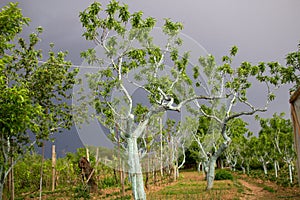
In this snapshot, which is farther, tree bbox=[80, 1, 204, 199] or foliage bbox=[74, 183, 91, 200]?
foliage bbox=[74, 183, 91, 200]

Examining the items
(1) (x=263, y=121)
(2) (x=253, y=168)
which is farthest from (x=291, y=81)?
(2) (x=253, y=168)

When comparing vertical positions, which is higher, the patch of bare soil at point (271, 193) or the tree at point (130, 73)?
the tree at point (130, 73)

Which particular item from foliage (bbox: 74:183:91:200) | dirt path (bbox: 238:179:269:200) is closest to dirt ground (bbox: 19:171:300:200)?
dirt path (bbox: 238:179:269:200)

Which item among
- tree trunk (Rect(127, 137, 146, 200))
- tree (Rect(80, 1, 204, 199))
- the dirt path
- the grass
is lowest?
the dirt path

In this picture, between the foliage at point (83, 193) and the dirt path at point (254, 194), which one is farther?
the foliage at point (83, 193)

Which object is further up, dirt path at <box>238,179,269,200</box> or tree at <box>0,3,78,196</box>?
tree at <box>0,3,78,196</box>

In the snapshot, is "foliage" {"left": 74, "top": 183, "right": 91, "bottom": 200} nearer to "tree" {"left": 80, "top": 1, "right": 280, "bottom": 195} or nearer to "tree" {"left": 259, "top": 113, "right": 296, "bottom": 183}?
"tree" {"left": 80, "top": 1, "right": 280, "bottom": 195}

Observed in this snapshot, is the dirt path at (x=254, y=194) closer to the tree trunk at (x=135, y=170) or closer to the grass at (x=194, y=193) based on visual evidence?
the grass at (x=194, y=193)

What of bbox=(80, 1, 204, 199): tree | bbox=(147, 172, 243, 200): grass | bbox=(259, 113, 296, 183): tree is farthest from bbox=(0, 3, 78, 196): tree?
bbox=(259, 113, 296, 183): tree

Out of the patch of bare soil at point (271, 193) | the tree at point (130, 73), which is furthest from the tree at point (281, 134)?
the tree at point (130, 73)

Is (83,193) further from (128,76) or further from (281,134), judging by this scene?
(281,134)

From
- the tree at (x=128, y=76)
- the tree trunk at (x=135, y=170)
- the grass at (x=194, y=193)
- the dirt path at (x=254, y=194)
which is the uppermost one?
the tree at (x=128, y=76)

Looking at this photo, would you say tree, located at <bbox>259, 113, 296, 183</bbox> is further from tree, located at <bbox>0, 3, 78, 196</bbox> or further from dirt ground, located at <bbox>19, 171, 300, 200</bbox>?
tree, located at <bbox>0, 3, 78, 196</bbox>

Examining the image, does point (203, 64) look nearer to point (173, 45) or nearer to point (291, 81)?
point (173, 45)
